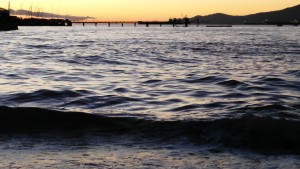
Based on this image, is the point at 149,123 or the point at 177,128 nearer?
the point at 177,128

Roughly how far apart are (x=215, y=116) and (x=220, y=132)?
1.50 m

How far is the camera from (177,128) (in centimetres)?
770

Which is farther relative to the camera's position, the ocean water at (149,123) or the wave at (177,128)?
the wave at (177,128)

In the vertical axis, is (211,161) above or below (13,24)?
below

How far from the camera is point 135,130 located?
7648mm

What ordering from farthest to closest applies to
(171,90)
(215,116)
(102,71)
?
(102,71) → (171,90) → (215,116)

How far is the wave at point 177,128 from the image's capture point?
6.78 meters

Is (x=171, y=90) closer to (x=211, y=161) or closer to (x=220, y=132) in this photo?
(x=220, y=132)

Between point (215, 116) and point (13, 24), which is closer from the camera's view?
point (215, 116)

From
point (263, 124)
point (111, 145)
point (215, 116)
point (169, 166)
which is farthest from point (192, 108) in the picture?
point (169, 166)

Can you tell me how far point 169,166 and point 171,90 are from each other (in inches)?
323

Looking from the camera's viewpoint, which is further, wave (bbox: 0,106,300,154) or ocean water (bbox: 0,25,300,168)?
wave (bbox: 0,106,300,154)

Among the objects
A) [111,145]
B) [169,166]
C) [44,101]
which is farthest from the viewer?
[44,101]

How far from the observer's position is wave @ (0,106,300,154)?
678 centimetres
